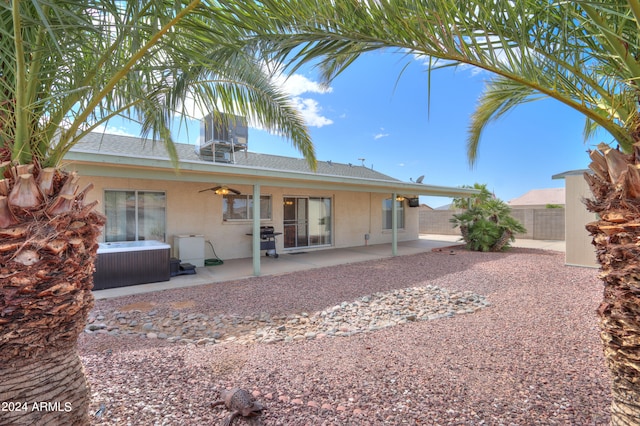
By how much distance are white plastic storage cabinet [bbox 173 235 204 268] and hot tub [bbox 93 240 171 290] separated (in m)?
1.09

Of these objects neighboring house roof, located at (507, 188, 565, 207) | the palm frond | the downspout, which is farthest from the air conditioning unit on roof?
neighboring house roof, located at (507, 188, 565, 207)

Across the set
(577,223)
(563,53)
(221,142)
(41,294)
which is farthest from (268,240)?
(577,223)

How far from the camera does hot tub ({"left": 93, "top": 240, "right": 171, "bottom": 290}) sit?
659 centimetres

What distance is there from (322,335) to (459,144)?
455 centimetres

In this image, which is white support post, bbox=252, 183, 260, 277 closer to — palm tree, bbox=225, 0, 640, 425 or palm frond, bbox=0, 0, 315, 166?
palm frond, bbox=0, 0, 315, 166

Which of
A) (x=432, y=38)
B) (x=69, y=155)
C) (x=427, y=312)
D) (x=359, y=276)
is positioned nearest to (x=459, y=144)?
(x=427, y=312)

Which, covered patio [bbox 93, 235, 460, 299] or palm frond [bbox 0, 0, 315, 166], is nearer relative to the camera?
palm frond [bbox 0, 0, 315, 166]

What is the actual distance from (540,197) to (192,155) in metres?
37.4

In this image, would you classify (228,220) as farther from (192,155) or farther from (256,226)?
(192,155)

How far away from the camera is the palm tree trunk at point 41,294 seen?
163cm

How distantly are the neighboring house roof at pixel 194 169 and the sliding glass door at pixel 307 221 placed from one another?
197 cm

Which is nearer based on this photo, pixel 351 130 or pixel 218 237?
pixel 218 237

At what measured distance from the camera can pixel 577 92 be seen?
218 centimetres

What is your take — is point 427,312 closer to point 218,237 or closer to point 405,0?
point 405,0
